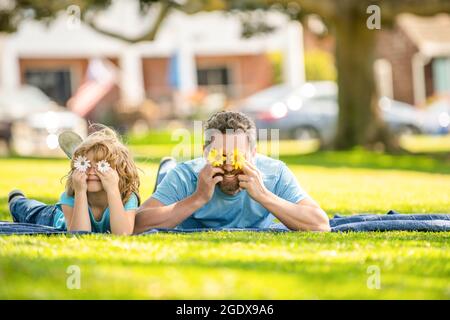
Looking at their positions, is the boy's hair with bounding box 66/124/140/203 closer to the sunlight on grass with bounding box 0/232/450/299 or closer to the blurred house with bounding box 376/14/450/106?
the sunlight on grass with bounding box 0/232/450/299

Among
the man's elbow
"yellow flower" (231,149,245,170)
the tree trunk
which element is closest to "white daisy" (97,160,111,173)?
"yellow flower" (231,149,245,170)

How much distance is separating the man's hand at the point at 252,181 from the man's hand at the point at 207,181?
161 millimetres

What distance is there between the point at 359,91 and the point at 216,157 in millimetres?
17684

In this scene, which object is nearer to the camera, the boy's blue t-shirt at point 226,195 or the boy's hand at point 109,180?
the boy's hand at point 109,180

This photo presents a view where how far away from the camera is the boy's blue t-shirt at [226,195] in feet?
25.5

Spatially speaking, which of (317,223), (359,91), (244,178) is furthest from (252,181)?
(359,91)

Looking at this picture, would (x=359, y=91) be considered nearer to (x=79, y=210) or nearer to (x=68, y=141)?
(x=68, y=141)

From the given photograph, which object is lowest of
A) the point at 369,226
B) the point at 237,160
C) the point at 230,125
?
the point at 369,226

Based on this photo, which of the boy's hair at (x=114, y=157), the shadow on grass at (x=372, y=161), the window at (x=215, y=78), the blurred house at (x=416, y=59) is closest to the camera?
the boy's hair at (x=114, y=157)

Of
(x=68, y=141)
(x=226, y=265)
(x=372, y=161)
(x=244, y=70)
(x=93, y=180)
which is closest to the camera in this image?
(x=226, y=265)

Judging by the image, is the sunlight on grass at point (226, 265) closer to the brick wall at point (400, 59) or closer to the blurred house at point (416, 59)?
the blurred house at point (416, 59)

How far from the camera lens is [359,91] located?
2462 cm

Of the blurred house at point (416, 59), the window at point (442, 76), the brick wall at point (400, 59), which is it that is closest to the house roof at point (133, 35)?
the brick wall at point (400, 59)
